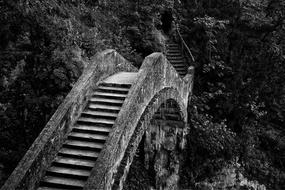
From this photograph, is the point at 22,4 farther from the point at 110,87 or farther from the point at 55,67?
the point at 110,87

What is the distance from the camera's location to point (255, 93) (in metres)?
17.5

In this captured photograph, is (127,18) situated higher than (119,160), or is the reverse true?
(127,18)

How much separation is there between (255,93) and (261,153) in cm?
367

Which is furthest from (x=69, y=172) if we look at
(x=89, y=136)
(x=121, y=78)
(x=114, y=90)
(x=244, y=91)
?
(x=244, y=91)

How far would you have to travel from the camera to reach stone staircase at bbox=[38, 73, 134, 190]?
6.27 meters

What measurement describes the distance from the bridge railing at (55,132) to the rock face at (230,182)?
9.51 meters

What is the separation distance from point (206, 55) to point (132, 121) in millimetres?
11831

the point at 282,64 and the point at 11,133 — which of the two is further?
the point at 282,64

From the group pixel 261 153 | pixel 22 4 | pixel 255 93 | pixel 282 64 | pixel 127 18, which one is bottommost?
pixel 261 153

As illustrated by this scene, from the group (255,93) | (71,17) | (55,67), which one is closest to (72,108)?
(55,67)

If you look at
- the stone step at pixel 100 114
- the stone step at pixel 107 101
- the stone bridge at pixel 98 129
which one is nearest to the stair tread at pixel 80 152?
the stone bridge at pixel 98 129

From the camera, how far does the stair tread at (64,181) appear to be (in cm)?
611

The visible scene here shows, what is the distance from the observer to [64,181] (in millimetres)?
6203

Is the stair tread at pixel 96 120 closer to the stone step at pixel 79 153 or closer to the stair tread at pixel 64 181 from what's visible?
the stone step at pixel 79 153
